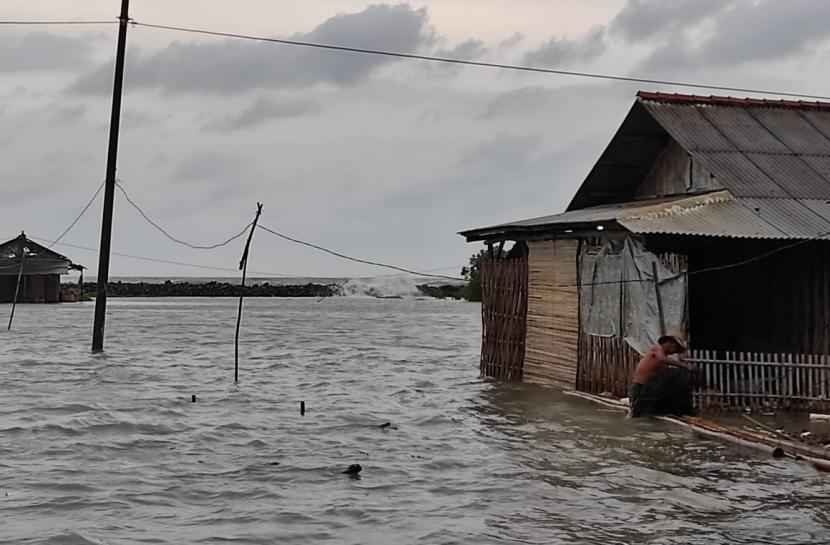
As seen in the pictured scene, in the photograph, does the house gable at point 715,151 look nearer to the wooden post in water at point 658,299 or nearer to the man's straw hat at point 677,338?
the wooden post in water at point 658,299

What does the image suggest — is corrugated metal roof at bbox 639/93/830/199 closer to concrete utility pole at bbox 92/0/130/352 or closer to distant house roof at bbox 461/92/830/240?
distant house roof at bbox 461/92/830/240

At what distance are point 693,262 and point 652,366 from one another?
334 centimetres

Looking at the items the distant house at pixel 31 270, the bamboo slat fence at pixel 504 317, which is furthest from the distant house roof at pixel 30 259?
the bamboo slat fence at pixel 504 317

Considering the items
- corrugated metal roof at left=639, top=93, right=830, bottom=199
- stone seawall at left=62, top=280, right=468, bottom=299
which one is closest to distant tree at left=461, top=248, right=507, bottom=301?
stone seawall at left=62, top=280, right=468, bottom=299

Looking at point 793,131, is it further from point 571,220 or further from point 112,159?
point 112,159

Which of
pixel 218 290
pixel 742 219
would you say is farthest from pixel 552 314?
pixel 218 290

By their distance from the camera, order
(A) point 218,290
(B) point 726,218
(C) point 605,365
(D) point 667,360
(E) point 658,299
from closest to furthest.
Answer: (D) point 667,360 < (B) point 726,218 < (E) point 658,299 < (C) point 605,365 < (A) point 218,290

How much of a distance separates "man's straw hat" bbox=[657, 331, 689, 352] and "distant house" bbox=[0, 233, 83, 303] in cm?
4364

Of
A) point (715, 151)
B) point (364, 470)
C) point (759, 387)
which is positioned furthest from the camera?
point (715, 151)

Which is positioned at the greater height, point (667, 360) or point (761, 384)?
point (667, 360)

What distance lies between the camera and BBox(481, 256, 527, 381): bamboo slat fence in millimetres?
18484

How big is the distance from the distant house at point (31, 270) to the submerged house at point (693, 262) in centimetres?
3972

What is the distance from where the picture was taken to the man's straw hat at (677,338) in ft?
43.6

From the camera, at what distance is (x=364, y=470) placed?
11.0m
